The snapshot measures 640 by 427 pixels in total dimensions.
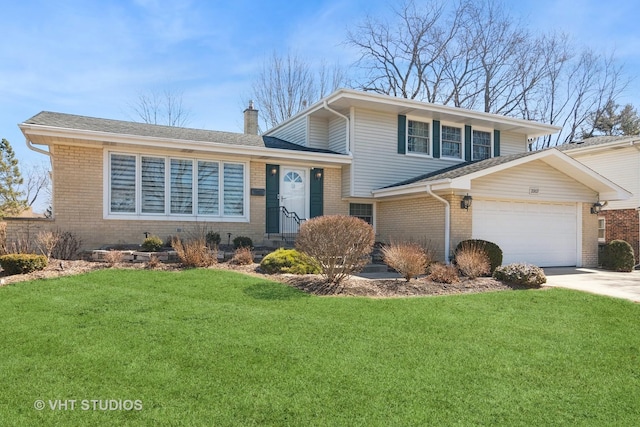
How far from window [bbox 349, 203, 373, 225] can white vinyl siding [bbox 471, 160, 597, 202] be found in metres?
3.93

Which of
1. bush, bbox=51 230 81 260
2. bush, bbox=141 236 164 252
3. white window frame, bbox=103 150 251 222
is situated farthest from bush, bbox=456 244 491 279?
bush, bbox=51 230 81 260

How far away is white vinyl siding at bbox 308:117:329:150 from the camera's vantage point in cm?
1531

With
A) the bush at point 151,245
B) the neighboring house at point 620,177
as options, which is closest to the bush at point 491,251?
the bush at point 151,245

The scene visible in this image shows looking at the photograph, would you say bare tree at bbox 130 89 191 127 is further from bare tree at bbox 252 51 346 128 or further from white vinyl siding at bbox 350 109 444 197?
white vinyl siding at bbox 350 109 444 197


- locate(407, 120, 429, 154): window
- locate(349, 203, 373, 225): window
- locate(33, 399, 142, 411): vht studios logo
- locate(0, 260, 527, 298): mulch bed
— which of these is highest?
locate(407, 120, 429, 154): window

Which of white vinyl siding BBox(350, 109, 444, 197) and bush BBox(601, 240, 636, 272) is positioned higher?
white vinyl siding BBox(350, 109, 444, 197)

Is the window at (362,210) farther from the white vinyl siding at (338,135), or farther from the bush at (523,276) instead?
the bush at (523,276)

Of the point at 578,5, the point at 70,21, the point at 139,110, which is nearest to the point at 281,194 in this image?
the point at 70,21

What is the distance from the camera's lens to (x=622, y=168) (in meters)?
16.6

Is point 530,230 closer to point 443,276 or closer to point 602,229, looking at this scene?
point 443,276

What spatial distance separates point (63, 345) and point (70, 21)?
8.77m

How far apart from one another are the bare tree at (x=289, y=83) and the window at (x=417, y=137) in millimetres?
13362

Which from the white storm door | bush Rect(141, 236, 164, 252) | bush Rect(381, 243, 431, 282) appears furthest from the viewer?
the white storm door

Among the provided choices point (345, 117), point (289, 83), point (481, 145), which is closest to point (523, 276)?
point (345, 117)
